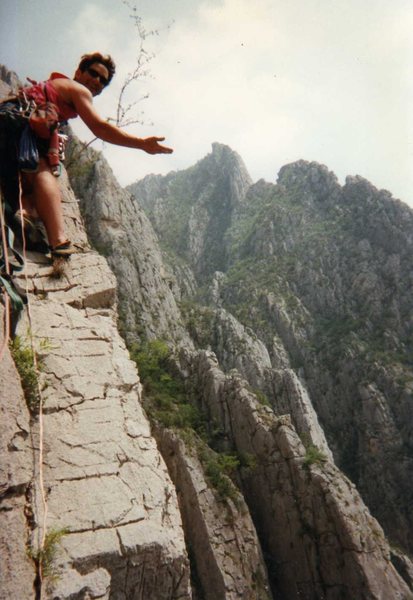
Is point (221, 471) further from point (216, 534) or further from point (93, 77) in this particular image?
point (93, 77)

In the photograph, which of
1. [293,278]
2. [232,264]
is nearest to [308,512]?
[293,278]

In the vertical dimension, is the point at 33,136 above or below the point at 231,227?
below

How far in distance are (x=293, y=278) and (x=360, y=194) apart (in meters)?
19.4

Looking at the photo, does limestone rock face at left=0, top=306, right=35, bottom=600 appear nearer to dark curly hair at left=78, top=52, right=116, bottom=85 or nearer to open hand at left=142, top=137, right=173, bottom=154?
open hand at left=142, top=137, right=173, bottom=154

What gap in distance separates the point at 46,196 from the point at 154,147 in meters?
1.20

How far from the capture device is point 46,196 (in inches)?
151

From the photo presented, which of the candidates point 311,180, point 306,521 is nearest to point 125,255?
point 306,521

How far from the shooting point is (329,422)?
4419 centimetres

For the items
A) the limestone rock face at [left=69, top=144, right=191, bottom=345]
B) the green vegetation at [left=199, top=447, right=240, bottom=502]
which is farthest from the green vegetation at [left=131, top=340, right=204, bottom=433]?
the green vegetation at [left=199, top=447, right=240, bottom=502]

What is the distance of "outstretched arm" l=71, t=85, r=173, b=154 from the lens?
342 cm

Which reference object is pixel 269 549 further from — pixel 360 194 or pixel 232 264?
pixel 360 194

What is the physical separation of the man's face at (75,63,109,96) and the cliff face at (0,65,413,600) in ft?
6.03

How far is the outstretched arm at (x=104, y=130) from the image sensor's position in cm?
342

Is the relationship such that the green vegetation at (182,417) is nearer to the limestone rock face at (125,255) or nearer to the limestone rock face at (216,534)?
the limestone rock face at (216,534)
